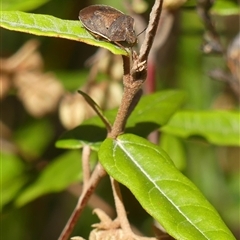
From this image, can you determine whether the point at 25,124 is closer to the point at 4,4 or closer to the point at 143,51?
the point at 4,4

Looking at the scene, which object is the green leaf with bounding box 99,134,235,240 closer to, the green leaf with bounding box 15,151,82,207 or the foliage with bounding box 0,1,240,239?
the foliage with bounding box 0,1,240,239

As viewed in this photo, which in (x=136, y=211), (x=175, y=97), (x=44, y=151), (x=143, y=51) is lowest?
(x=136, y=211)

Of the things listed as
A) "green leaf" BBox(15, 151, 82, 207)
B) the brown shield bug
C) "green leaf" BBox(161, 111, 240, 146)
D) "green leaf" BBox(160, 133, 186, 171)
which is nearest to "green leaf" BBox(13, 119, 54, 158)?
"green leaf" BBox(15, 151, 82, 207)

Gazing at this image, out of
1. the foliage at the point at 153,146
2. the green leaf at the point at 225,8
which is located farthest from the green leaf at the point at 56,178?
the green leaf at the point at 225,8

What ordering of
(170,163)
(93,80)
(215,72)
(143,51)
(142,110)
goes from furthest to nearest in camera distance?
(93,80) < (215,72) < (142,110) < (170,163) < (143,51)

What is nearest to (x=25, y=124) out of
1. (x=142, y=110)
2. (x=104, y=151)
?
(x=142, y=110)
